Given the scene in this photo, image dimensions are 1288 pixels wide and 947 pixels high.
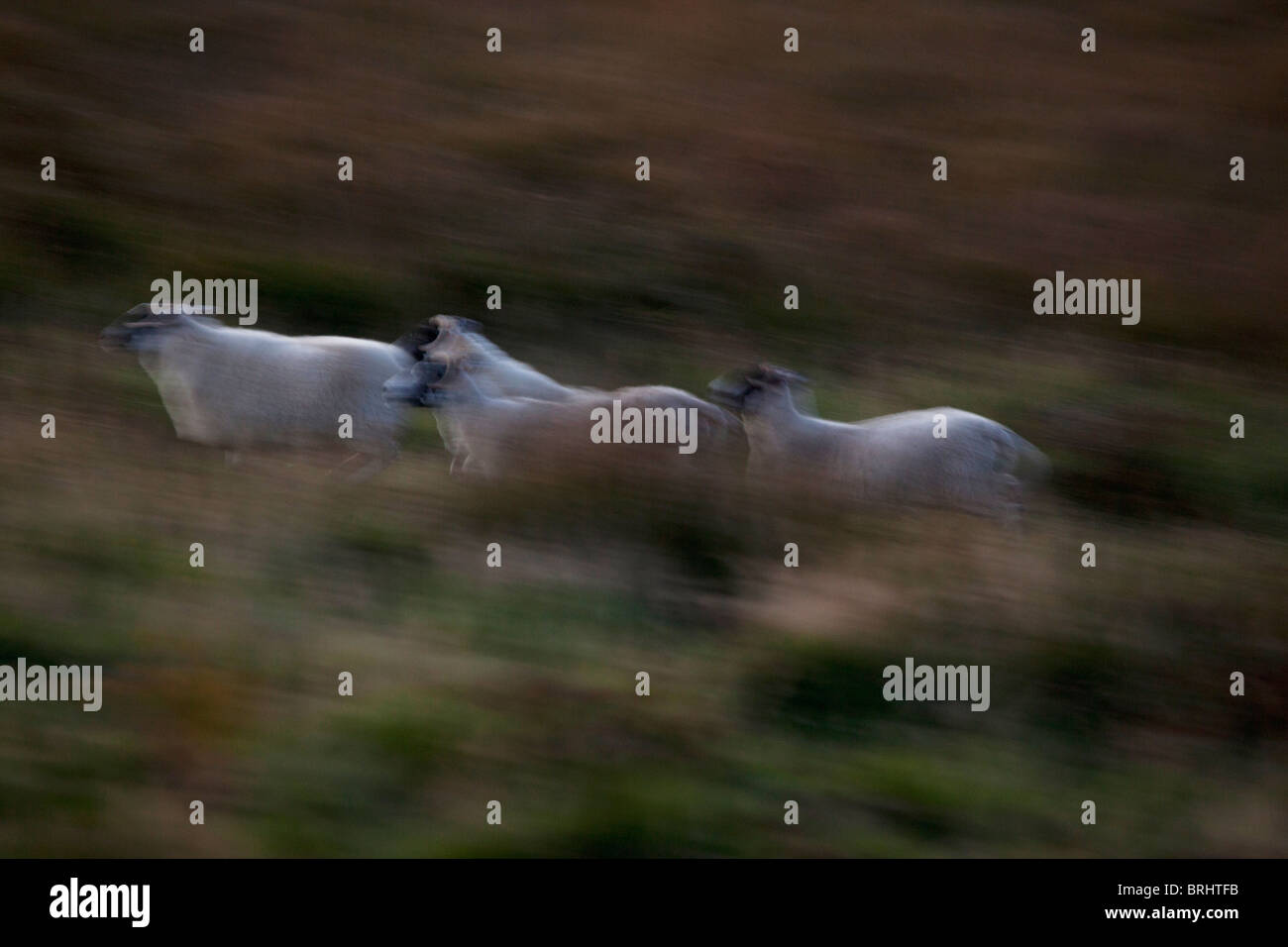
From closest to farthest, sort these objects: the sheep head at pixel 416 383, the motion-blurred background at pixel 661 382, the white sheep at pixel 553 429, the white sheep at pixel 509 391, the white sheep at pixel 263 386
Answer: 1. the motion-blurred background at pixel 661 382
2. the white sheep at pixel 553 429
3. the white sheep at pixel 509 391
4. the sheep head at pixel 416 383
5. the white sheep at pixel 263 386

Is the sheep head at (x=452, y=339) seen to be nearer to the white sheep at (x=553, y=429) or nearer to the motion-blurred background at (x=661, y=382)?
the white sheep at (x=553, y=429)

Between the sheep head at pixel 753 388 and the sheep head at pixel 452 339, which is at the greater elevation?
the sheep head at pixel 452 339

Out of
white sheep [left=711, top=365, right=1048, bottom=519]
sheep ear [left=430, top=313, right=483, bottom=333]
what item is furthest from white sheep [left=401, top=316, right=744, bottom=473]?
white sheep [left=711, top=365, right=1048, bottom=519]

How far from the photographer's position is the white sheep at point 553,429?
7641 mm

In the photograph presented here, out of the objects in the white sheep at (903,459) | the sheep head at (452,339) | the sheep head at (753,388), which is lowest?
the white sheep at (903,459)

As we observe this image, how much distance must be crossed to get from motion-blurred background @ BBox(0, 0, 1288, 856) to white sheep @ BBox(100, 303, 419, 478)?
353 millimetres

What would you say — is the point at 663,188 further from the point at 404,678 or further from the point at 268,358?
the point at 404,678

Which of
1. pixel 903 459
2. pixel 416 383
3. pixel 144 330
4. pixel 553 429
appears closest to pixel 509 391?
pixel 416 383

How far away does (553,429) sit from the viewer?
26.0 feet

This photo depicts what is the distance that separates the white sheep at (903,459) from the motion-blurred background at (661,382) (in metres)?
0.26

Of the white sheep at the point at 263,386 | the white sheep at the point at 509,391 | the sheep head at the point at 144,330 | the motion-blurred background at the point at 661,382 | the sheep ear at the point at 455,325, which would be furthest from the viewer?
the sheep ear at the point at 455,325

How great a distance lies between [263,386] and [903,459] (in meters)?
4.00

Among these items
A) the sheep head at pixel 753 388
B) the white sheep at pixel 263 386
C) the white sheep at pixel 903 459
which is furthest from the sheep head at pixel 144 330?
the white sheep at pixel 903 459

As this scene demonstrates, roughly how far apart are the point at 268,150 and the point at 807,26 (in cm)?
673
